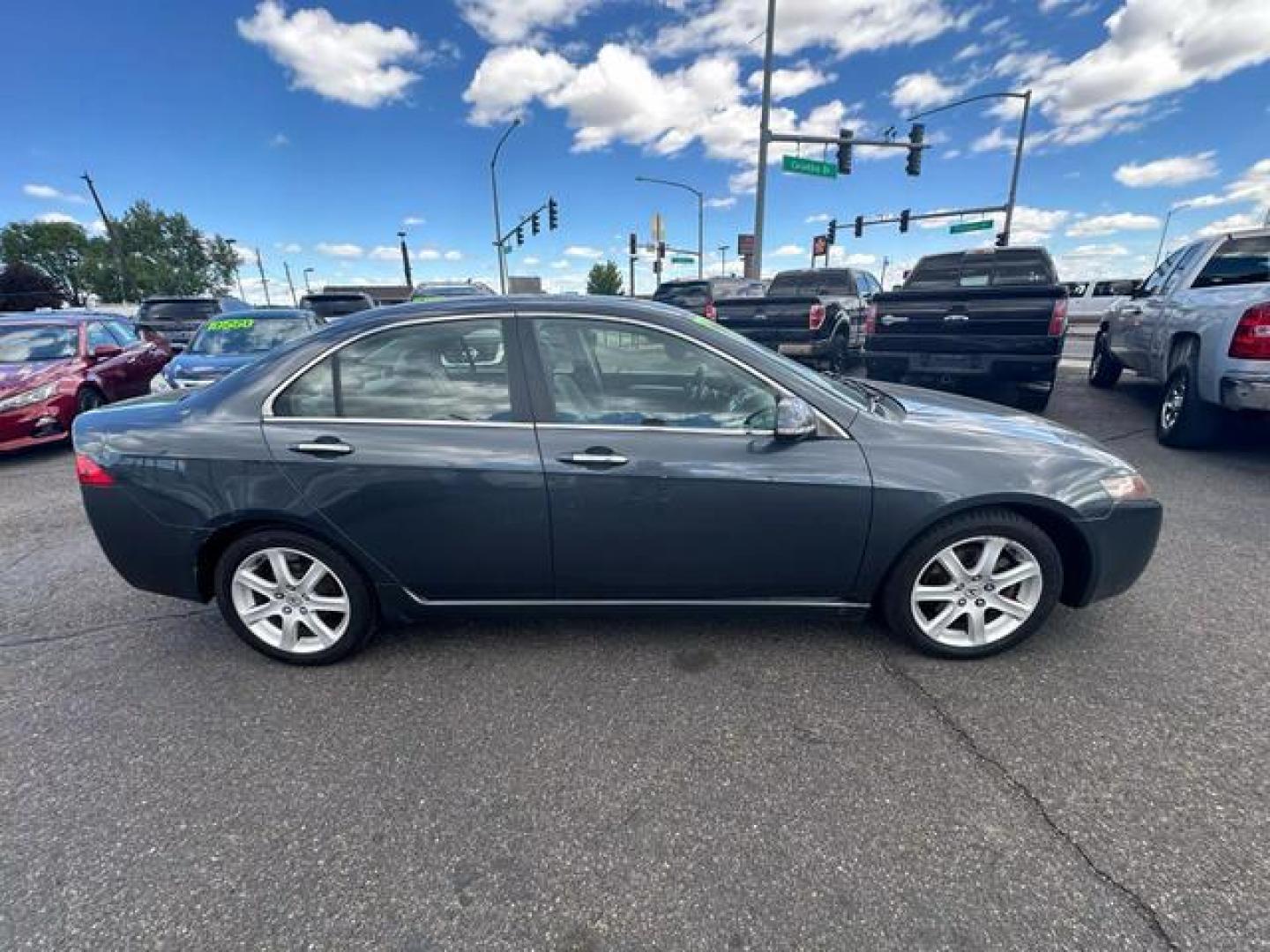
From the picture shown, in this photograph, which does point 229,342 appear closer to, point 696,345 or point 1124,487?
point 696,345

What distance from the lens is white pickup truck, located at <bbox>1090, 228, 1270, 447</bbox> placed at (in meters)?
4.73

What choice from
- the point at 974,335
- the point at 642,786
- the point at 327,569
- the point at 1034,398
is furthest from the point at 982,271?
the point at 327,569

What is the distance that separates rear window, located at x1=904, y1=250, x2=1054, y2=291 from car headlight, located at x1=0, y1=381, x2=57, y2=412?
10.3m

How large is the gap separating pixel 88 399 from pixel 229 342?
5.34ft

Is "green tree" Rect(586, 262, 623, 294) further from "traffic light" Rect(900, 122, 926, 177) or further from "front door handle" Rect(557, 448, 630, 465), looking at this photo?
"front door handle" Rect(557, 448, 630, 465)

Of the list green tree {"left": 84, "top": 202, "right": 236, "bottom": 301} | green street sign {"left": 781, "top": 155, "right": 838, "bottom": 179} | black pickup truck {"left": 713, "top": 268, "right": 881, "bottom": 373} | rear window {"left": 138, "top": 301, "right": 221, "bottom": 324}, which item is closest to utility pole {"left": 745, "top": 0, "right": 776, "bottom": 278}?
green street sign {"left": 781, "top": 155, "right": 838, "bottom": 179}

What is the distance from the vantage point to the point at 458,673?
2.70 meters

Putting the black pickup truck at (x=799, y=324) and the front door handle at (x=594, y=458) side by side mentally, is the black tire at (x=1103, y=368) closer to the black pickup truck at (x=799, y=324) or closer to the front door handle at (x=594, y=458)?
the black pickup truck at (x=799, y=324)

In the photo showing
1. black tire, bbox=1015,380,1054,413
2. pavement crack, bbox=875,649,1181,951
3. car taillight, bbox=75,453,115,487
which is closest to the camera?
pavement crack, bbox=875,649,1181,951

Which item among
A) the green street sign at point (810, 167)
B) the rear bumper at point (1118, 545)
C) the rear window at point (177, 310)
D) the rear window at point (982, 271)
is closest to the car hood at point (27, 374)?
the rear window at point (177, 310)

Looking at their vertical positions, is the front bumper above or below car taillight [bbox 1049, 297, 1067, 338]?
below

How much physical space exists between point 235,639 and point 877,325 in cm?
706

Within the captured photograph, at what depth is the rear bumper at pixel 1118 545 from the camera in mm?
2586

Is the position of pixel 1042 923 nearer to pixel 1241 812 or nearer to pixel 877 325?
pixel 1241 812
